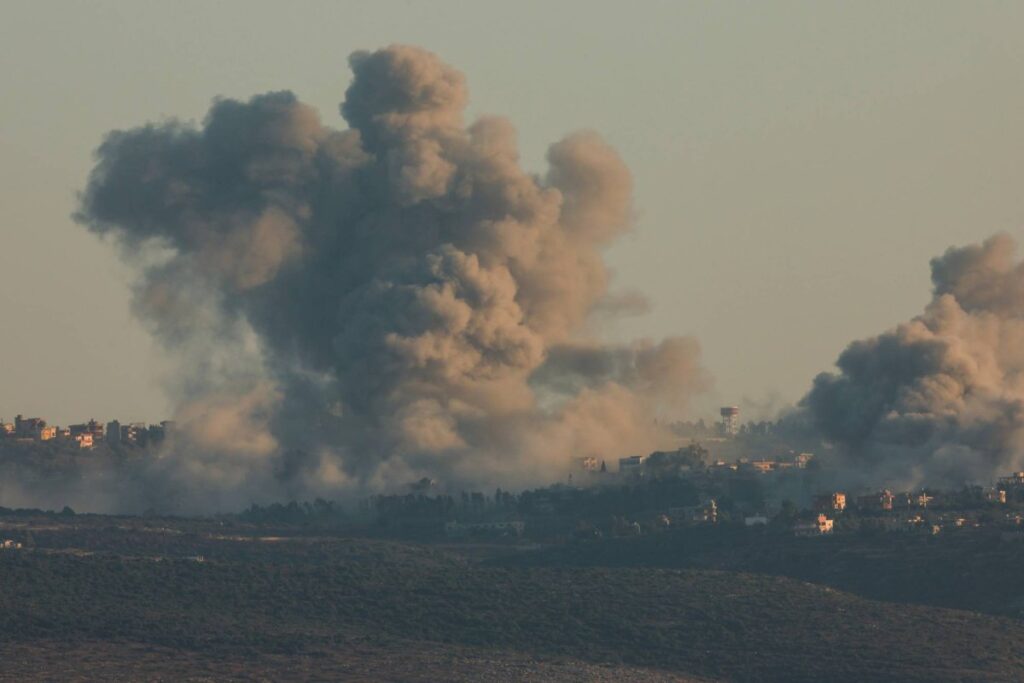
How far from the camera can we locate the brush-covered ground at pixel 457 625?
448ft

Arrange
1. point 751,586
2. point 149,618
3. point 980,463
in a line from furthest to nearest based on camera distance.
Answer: point 980,463, point 751,586, point 149,618

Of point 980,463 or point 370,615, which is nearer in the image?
point 370,615

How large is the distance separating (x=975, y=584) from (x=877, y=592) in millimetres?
5204

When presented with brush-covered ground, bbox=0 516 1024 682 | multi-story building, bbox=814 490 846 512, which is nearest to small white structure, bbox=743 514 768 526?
multi-story building, bbox=814 490 846 512

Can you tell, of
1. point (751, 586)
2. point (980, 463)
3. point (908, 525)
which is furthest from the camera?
point (980, 463)

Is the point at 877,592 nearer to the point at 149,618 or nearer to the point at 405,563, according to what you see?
the point at 405,563

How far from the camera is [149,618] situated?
146000 millimetres

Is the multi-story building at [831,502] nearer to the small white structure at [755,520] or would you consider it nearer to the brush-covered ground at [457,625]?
the small white structure at [755,520]

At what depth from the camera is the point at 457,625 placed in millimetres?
149375

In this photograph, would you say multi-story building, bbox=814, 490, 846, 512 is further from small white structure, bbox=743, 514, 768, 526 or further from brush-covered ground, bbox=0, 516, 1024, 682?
brush-covered ground, bbox=0, 516, 1024, 682

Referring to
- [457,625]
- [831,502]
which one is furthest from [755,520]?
[457,625]

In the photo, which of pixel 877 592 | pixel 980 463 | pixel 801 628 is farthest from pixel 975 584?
pixel 980 463

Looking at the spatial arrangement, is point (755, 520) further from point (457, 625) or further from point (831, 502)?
point (457, 625)

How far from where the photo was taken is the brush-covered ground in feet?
448
